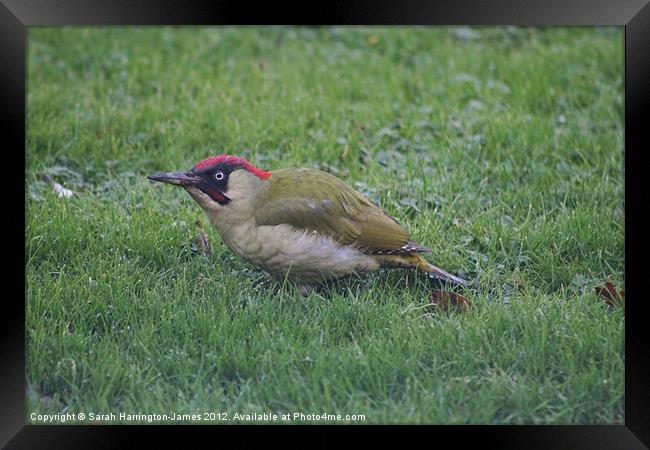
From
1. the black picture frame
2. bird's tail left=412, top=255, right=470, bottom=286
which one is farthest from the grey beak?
bird's tail left=412, top=255, right=470, bottom=286

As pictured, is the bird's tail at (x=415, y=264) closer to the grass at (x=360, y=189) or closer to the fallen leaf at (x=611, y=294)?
the grass at (x=360, y=189)

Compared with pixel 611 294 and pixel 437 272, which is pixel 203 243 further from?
pixel 611 294

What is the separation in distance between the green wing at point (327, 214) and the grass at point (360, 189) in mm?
246

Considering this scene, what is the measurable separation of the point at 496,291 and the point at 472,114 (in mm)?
2160

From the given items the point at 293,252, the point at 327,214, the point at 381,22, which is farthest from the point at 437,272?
the point at 381,22

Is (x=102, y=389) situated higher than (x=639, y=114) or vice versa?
(x=639, y=114)

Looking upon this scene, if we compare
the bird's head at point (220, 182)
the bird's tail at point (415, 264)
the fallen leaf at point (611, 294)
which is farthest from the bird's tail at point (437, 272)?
the bird's head at point (220, 182)

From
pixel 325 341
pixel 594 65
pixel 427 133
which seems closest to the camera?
pixel 325 341

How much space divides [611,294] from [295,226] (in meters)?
1.68

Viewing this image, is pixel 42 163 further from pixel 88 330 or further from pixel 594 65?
pixel 594 65

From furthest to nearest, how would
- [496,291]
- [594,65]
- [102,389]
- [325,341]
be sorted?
1. [594,65]
2. [496,291]
3. [325,341]
4. [102,389]

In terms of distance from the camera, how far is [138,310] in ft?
14.3

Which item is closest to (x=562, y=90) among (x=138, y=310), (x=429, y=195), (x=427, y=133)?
(x=427, y=133)

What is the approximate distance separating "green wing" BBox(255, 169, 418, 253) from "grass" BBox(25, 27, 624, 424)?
0.25 m
